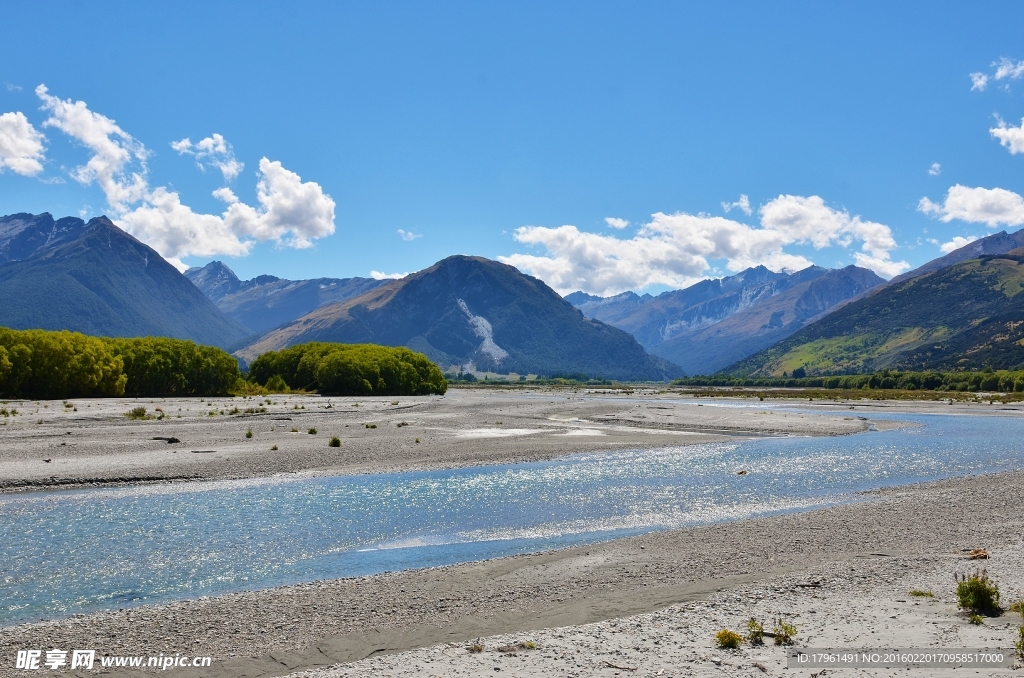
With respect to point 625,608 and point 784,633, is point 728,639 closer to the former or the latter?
point 784,633

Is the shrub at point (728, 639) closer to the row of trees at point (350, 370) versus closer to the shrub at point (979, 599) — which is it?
the shrub at point (979, 599)

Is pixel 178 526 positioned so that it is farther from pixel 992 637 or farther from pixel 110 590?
pixel 992 637

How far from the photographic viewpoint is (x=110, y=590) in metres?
16.7

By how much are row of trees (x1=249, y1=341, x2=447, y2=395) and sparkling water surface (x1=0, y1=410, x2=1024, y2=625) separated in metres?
86.1

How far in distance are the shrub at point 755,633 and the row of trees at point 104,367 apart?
279 feet

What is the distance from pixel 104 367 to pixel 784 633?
299 feet

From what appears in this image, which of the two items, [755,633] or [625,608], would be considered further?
[625,608]

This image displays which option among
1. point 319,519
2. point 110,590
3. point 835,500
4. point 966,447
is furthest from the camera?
point 966,447

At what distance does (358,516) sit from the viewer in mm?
25969

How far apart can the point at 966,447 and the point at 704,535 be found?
3948 cm

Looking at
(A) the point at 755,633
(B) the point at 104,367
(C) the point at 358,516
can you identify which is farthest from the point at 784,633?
(B) the point at 104,367

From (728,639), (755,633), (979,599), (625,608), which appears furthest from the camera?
(625,608)

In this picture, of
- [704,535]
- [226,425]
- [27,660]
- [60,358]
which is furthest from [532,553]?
[60,358]

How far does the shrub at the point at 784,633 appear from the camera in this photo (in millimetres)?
12641
